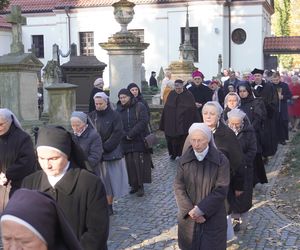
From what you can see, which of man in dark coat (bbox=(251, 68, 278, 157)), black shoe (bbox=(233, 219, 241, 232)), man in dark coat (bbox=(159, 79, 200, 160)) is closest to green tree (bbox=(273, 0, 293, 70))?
man in dark coat (bbox=(251, 68, 278, 157))

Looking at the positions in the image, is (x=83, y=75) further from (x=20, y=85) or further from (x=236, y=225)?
(x=236, y=225)

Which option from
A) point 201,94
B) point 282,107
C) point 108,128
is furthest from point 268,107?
point 108,128

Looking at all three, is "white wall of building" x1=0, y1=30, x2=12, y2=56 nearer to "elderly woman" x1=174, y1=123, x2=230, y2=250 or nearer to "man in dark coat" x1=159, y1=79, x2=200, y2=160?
"man in dark coat" x1=159, y1=79, x2=200, y2=160

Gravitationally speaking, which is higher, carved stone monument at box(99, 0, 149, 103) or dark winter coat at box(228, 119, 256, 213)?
carved stone monument at box(99, 0, 149, 103)

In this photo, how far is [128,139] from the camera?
29.1 feet

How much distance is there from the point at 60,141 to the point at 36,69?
6.72 meters

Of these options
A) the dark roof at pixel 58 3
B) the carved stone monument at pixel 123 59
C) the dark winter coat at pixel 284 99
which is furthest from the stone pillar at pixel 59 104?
the dark roof at pixel 58 3

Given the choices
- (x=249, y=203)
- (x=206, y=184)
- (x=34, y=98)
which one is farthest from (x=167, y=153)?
(x=206, y=184)

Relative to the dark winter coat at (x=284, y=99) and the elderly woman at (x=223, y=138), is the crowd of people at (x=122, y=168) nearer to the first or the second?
the elderly woman at (x=223, y=138)

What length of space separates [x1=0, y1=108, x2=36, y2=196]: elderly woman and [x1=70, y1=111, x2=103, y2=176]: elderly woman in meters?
0.69

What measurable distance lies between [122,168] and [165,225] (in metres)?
1.04

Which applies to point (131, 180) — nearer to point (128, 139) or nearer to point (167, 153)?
point (128, 139)

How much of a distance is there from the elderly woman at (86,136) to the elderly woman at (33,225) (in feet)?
13.3

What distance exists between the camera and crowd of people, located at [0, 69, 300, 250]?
2.40 meters
